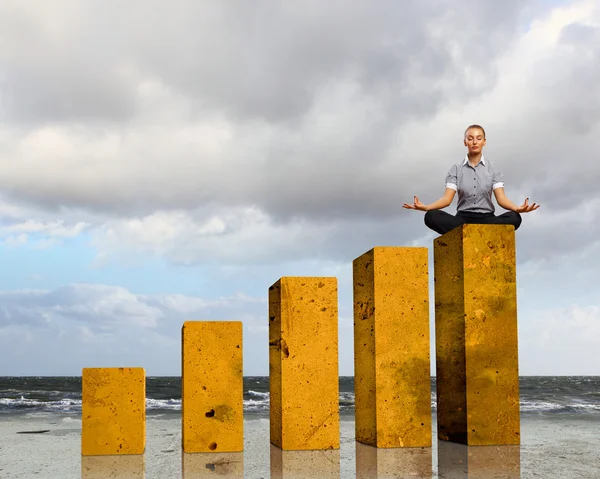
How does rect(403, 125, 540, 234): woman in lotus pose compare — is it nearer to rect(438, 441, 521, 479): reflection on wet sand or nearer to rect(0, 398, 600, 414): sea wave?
rect(438, 441, 521, 479): reflection on wet sand

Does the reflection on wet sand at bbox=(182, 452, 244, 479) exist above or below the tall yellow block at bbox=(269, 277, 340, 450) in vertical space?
below

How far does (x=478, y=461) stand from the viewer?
5586mm

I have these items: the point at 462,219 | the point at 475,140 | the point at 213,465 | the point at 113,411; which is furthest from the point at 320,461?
the point at 475,140

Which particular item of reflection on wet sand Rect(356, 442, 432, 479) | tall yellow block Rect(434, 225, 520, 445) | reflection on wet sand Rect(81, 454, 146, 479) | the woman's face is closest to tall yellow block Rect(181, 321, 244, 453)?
reflection on wet sand Rect(81, 454, 146, 479)

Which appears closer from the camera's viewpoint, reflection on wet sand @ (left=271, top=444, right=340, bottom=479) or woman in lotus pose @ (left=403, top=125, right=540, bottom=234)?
reflection on wet sand @ (left=271, top=444, right=340, bottom=479)

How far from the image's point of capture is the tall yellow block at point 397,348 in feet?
21.3

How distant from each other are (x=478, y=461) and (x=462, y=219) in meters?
2.65

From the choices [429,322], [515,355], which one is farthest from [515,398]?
[429,322]

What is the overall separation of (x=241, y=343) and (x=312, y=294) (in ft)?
2.81

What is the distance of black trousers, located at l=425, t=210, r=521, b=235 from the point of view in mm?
7070

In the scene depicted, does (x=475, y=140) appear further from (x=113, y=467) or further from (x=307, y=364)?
(x=113, y=467)

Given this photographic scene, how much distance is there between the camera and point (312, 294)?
21.4 ft

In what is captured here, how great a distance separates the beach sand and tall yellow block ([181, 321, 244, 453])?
201mm

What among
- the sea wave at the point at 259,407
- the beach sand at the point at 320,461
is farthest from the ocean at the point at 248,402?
the beach sand at the point at 320,461
